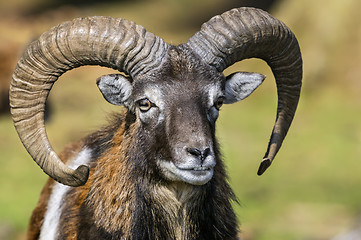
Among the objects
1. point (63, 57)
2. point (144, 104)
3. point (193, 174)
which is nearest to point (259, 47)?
point (144, 104)

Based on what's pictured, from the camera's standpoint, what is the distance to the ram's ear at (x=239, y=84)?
8.56 meters

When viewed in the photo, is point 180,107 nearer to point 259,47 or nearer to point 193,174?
point 193,174

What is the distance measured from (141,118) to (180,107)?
508 mm

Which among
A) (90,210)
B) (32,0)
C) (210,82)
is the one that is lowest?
(90,210)

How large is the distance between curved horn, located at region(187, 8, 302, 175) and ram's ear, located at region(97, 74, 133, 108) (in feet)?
2.76

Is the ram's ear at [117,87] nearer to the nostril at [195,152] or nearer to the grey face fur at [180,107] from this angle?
the grey face fur at [180,107]

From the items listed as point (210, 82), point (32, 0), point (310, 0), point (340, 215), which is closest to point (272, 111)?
point (310, 0)

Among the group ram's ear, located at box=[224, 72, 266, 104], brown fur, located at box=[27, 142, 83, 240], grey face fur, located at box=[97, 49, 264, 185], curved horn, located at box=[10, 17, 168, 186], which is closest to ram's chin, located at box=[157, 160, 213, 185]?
grey face fur, located at box=[97, 49, 264, 185]

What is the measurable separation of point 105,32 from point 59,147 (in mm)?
12297

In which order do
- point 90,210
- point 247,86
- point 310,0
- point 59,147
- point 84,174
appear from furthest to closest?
point 310,0 → point 59,147 → point 247,86 → point 90,210 → point 84,174

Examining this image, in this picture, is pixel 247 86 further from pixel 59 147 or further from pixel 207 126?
pixel 59 147

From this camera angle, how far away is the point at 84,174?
7566mm

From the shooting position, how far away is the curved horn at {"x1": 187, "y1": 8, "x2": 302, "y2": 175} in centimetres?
813

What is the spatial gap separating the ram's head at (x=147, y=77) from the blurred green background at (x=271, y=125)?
627 centimetres
